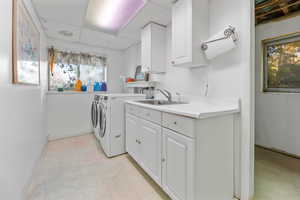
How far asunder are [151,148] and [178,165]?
43 centimetres

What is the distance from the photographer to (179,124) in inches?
44.9

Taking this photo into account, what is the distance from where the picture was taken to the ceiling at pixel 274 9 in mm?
1833

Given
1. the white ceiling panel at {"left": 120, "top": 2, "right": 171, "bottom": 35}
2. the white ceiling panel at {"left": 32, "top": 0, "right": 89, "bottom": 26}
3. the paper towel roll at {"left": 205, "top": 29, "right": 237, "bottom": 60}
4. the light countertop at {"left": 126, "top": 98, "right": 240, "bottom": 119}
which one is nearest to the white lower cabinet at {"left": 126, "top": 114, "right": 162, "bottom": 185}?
the light countertop at {"left": 126, "top": 98, "right": 240, "bottom": 119}

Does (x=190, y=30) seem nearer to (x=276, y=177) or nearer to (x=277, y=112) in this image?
(x=276, y=177)

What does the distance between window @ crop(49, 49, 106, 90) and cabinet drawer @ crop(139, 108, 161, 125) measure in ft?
7.90

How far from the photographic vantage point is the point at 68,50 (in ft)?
10.3

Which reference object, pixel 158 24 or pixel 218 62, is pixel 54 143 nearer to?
pixel 158 24

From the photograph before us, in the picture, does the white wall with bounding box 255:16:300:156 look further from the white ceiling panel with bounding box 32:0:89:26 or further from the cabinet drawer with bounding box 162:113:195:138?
the white ceiling panel with bounding box 32:0:89:26

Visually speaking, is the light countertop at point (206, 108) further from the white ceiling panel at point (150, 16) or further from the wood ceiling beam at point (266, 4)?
the wood ceiling beam at point (266, 4)

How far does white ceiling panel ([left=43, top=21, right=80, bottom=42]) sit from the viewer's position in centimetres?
237

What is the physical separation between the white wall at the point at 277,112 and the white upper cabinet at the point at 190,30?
1.61 meters

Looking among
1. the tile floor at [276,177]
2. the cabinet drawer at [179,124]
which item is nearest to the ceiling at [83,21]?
the cabinet drawer at [179,124]

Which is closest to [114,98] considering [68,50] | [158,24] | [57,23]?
[158,24]

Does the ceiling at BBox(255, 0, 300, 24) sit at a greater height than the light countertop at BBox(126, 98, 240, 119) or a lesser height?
greater
